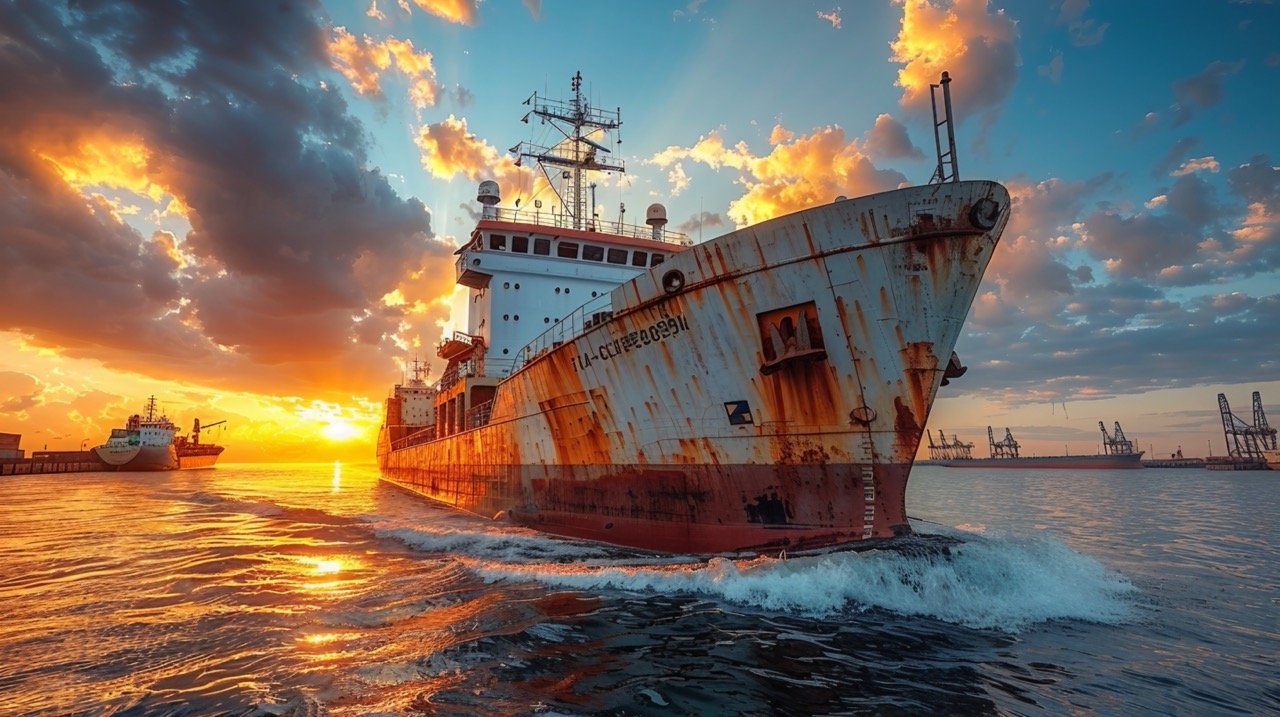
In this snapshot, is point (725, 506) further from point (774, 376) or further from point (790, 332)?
point (790, 332)

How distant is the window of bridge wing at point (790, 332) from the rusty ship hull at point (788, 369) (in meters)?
0.02

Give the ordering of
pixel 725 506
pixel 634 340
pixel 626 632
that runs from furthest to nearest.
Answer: pixel 634 340, pixel 725 506, pixel 626 632

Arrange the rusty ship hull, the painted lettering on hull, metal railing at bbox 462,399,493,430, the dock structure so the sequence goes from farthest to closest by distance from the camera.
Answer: the dock structure < metal railing at bbox 462,399,493,430 < the painted lettering on hull < the rusty ship hull

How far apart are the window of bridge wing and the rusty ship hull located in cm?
2

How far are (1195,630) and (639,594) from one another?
650 centimetres

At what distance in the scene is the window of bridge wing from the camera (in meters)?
7.63

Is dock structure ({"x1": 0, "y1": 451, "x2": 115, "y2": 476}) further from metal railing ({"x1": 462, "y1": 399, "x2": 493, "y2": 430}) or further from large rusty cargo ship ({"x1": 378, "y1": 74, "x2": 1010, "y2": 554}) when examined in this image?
large rusty cargo ship ({"x1": 378, "y1": 74, "x2": 1010, "y2": 554})

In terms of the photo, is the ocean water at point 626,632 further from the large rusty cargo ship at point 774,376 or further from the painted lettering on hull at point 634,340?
the painted lettering on hull at point 634,340

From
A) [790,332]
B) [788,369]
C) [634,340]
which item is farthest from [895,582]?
[634,340]

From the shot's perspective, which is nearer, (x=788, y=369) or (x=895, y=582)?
(x=895, y=582)

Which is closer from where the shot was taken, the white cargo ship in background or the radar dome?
the radar dome

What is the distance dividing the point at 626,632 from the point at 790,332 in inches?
174

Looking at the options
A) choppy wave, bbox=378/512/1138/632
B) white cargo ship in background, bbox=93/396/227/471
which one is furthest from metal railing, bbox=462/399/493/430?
white cargo ship in background, bbox=93/396/227/471

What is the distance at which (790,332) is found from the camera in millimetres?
7824
